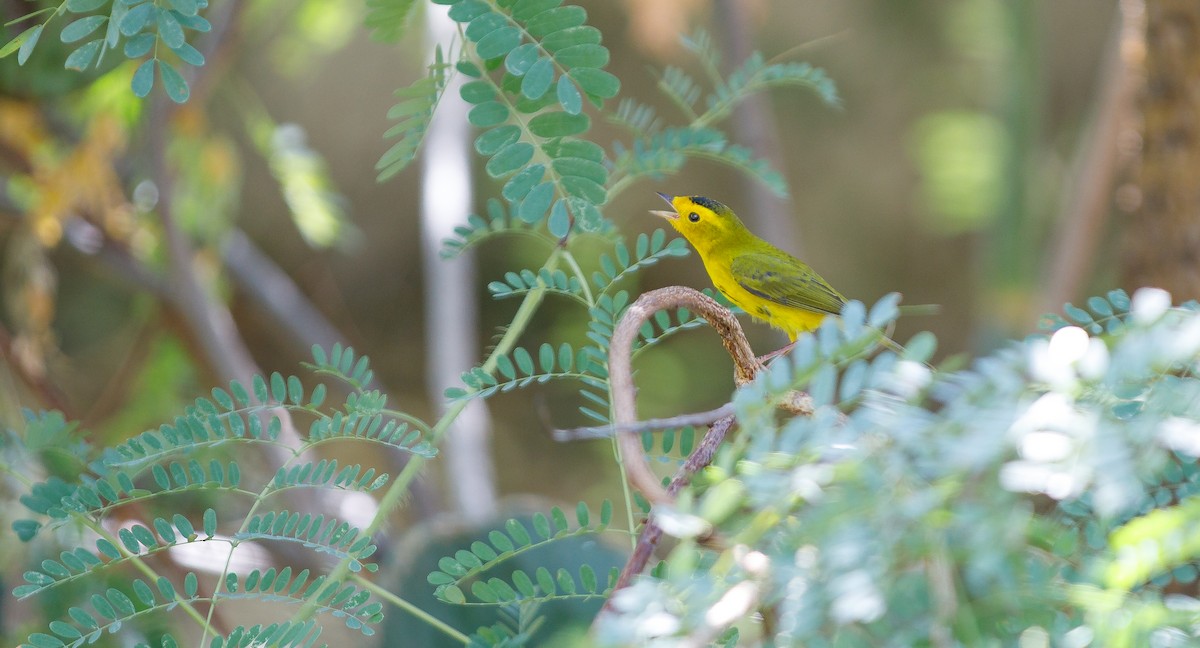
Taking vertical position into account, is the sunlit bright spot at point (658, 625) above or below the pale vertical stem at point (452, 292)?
Answer: below

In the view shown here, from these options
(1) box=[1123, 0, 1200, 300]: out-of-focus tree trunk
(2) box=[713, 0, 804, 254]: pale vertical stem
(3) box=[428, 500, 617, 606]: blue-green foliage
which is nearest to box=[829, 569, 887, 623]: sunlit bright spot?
(3) box=[428, 500, 617, 606]: blue-green foliage

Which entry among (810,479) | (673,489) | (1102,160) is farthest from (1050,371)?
(1102,160)

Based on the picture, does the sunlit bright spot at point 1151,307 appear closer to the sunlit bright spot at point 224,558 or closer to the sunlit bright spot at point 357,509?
the sunlit bright spot at point 224,558

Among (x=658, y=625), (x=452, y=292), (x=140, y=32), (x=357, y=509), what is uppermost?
(x=452, y=292)

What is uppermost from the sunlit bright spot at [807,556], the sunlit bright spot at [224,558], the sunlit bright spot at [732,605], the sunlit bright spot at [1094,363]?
the sunlit bright spot at [224,558]

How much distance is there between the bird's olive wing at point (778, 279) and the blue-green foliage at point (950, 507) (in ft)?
3.90

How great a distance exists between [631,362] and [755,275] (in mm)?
1017

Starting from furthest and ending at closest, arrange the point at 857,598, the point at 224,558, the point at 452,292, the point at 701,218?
the point at 452,292 → the point at 224,558 → the point at 701,218 → the point at 857,598

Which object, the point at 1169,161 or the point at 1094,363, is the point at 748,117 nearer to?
the point at 1169,161

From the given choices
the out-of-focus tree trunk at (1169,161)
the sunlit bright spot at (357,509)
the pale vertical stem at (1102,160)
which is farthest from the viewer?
the sunlit bright spot at (357,509)

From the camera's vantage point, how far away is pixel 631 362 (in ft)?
2.45

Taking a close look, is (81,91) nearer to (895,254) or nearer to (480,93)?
(480,93)

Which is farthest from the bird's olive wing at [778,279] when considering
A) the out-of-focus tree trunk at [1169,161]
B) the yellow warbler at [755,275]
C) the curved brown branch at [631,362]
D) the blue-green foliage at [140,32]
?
the blue-green foliage at [140,32]

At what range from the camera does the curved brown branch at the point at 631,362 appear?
0.64 meters
